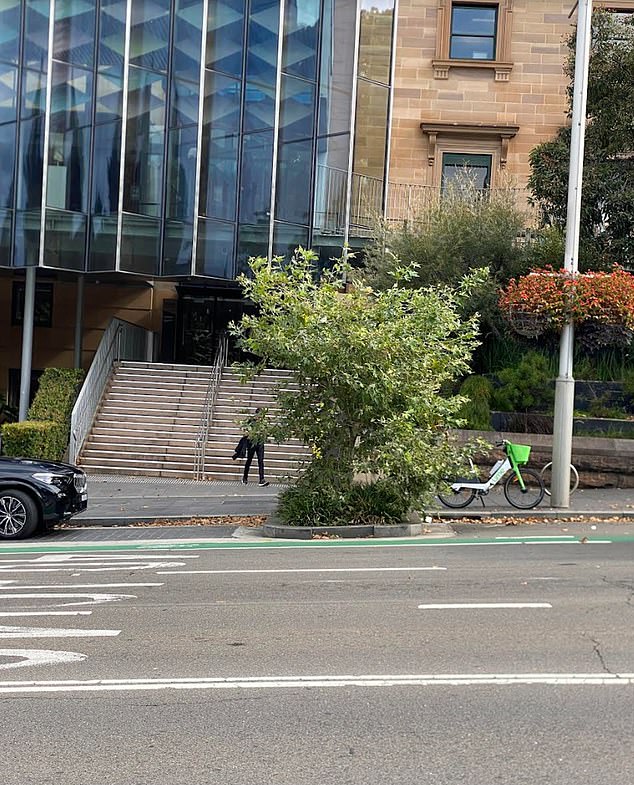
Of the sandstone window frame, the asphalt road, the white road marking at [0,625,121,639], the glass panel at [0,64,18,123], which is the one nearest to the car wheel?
the asphalt road

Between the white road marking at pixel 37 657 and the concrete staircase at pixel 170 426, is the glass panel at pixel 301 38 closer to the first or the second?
the concrete staircase at pixel 170 426

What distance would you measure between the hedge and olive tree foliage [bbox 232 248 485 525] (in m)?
9.51

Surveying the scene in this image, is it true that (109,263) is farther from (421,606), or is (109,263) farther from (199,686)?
(199,686)

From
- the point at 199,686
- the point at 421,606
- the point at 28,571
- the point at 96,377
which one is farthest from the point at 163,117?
the point at 199,686

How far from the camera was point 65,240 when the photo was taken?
25656mm

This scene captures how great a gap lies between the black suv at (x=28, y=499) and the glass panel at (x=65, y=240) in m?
12.0

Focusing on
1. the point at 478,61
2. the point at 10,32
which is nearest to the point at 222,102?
the point at 10,32

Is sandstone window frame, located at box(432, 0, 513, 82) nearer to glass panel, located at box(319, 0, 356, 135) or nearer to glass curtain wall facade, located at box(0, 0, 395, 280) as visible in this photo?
glass panel, located at box(319, 0, 356, 135)

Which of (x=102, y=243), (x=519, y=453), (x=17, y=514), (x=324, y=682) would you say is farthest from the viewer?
(x=102, y=243)

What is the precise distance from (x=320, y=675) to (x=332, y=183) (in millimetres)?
22662

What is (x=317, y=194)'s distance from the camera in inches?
1076

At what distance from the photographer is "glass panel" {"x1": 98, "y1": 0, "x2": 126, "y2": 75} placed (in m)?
25.8

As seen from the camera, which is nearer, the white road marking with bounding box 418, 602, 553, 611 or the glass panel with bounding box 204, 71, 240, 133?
→ the white road marking with bounding box 418, 602, 553, 611

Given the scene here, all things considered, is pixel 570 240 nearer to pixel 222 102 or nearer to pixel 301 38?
pixel 222 102
